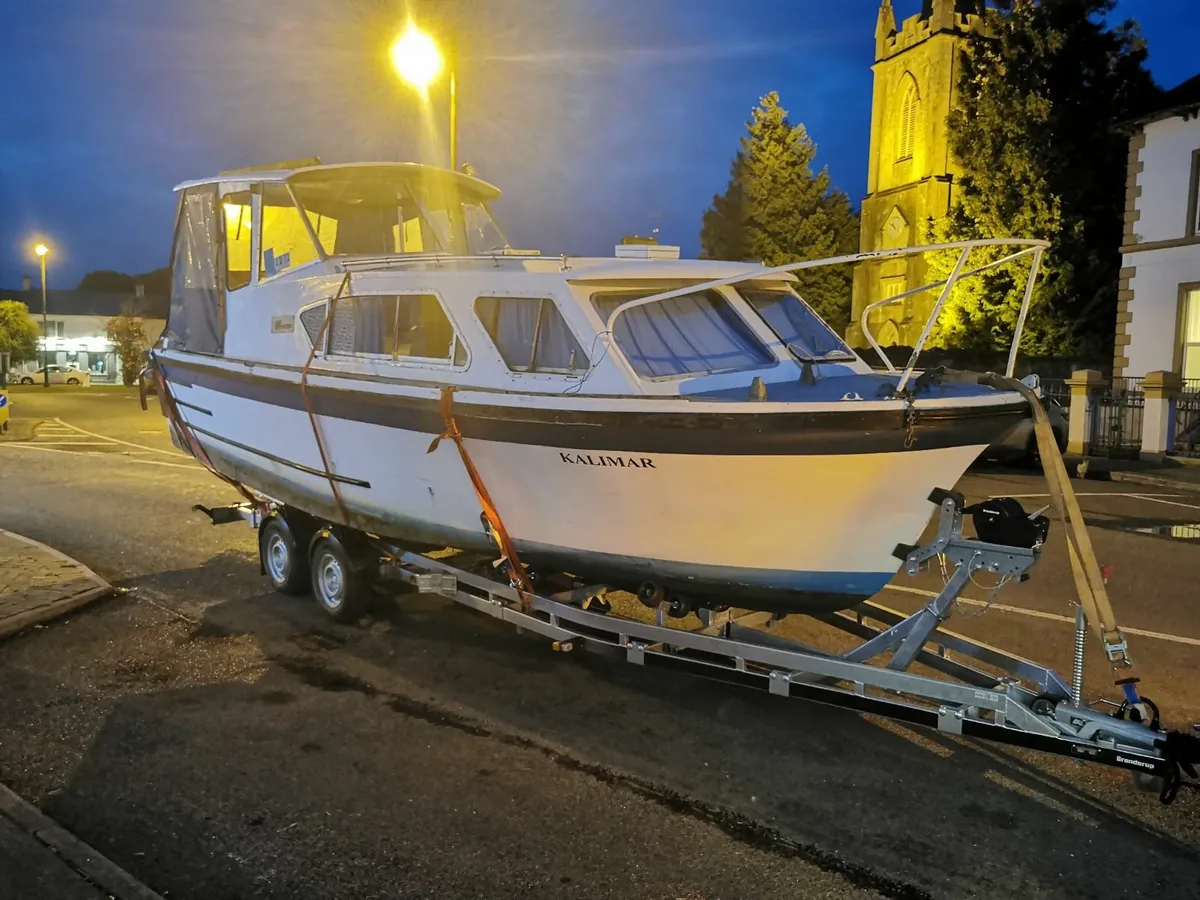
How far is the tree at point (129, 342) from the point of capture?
55.1 meters

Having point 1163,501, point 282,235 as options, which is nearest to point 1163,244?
point 1163,501

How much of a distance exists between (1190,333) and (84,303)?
3185 inches

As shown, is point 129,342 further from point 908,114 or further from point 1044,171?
point 1044,171

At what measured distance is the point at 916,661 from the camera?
5070mm

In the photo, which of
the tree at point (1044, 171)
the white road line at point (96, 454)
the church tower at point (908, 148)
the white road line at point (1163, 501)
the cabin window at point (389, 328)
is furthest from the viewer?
the church tower at point (908, 148)

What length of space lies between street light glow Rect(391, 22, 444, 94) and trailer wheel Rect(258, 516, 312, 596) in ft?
19.6

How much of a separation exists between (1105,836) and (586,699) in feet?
8.94

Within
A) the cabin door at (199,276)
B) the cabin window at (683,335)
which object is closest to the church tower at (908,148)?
the cabin door at (199,276)

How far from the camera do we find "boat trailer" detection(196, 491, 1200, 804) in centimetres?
394

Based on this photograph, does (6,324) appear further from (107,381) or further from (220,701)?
(220,701)

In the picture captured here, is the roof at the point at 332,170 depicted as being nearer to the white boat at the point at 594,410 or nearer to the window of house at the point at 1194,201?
the white boat at the point at 594,410

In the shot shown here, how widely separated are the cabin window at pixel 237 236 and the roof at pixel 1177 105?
805 inches

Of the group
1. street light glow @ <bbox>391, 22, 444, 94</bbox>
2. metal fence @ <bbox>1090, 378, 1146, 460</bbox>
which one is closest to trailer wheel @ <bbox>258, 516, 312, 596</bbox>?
street light glow @ <bbox>391, 22, 444, 94</bbox>

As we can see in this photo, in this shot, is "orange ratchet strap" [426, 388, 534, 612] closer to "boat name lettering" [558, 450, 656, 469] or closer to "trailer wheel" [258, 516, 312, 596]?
"boat name lettering" [558, 450, 656, 469]
